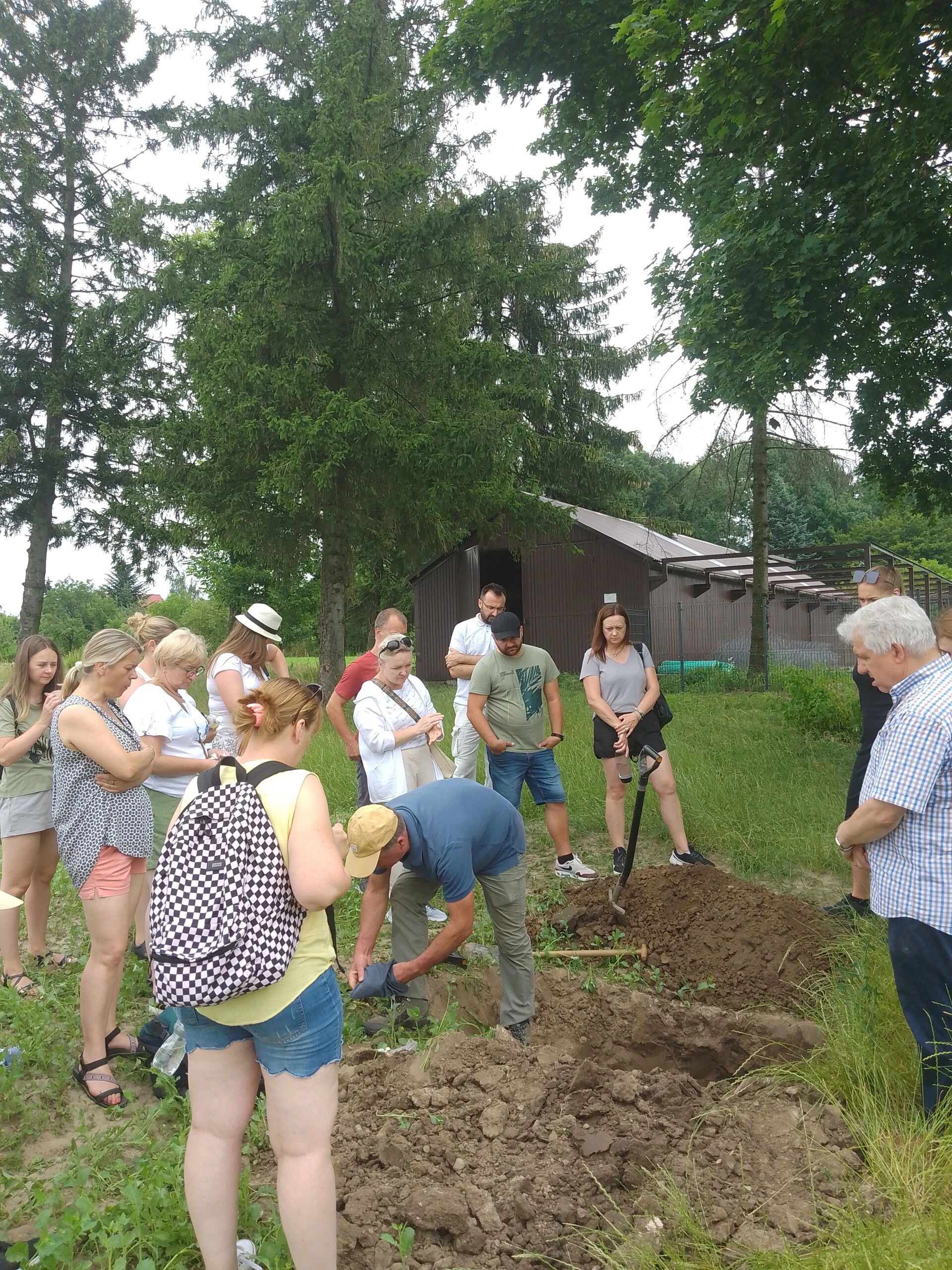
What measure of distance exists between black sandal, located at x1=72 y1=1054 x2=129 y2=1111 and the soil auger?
119 inches

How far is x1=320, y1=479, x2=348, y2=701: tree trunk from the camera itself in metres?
17.8

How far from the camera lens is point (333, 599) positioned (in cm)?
1809

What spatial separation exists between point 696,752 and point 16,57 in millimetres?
24701

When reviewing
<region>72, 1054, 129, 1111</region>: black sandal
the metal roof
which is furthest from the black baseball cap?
the metal roof

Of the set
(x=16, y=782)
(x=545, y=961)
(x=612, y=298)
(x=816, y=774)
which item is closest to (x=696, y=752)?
(x=816, y=774)

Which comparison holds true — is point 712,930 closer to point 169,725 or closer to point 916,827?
point 916,827

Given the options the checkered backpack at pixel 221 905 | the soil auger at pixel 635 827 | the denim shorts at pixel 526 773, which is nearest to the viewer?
the checkered backpack at pixel 221 905

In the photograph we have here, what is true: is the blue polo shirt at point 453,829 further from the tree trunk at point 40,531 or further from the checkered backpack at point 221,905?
the tree trunk at point 40,531

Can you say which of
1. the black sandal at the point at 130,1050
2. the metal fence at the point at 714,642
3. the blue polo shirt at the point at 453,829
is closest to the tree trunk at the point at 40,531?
the metal fence at the point at 714,642

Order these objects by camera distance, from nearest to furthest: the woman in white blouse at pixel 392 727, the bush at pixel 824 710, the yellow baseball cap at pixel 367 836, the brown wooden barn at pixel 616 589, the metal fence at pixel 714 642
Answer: the yellow baseball cap at pixel 367 836
the woman in white blouse at pixel 392 727
the bush at pixel 824 710
the metal fence at pixel 714 642
the brown wooden barn at pixel 616 589

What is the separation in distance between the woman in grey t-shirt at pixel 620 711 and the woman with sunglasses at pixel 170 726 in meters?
2.68

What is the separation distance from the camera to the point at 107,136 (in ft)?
80.6

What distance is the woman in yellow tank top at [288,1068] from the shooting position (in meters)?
2.38

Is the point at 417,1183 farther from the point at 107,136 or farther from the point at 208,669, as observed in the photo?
the point at 107,136
